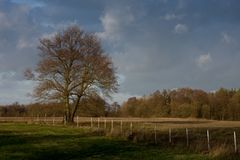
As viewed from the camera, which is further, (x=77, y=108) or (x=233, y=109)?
(x=233, y=109)

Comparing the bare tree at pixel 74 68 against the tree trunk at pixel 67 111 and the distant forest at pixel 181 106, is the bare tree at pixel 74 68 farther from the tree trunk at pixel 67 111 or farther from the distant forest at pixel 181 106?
the distant forest at pixel 181 106

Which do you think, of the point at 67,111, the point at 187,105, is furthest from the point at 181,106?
the point at 67,111

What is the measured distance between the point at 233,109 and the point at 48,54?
6907 centimetres

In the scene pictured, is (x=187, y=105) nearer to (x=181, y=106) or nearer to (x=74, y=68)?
(x=181, y=106)

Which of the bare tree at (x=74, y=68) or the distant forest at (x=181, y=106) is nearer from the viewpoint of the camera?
the bare tree at (x=74, y=68)

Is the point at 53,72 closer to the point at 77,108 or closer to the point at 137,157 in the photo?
the point at 77,108

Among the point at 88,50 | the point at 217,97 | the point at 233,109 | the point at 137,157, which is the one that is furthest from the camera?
the point at 217,97

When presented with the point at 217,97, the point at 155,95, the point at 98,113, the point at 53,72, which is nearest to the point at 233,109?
the point at 217,97

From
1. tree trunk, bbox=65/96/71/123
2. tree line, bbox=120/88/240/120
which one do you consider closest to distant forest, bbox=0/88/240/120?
tree line, bbox=120/88/240/120

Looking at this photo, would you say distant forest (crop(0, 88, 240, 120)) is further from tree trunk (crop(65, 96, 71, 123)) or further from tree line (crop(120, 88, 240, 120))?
tree trunk (crop(65, 96, 71, 123))

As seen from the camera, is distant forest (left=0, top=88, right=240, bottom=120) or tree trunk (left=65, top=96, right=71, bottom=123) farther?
distant forest (left=0, top=88, right=240, bottom=120)

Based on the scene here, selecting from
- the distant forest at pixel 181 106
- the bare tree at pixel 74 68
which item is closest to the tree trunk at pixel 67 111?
the bare tree at pixel 74 68

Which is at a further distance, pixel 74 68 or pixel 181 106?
pixel 181 106

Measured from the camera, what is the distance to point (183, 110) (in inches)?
4830
